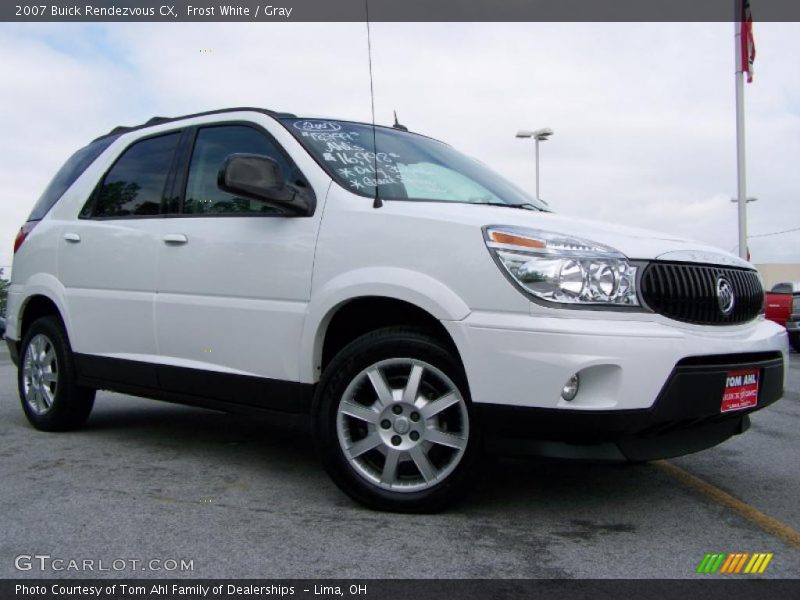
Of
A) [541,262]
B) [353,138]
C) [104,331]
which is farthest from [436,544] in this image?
[104,331]

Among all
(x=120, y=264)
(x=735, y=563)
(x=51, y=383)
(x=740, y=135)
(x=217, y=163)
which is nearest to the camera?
(x=735, y=563)

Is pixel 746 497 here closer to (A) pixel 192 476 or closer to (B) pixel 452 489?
(B) pixel 452 489

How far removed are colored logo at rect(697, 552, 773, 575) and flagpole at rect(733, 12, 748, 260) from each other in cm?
1636

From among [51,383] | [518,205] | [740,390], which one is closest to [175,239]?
[51,383]

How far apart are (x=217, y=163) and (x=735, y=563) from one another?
3201 mm

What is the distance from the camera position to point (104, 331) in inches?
191

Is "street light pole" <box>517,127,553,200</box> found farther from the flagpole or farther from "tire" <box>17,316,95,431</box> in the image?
"tire" <box>17,316,95,431</box>

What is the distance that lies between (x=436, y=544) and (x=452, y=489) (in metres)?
0.32

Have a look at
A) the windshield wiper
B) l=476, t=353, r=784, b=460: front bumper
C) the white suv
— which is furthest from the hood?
l=476, t=353, r=784, b=460: front bumper

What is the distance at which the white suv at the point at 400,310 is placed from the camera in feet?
10.4

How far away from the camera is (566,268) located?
319 centimetres

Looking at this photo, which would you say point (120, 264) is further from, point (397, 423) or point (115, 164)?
point (397, 423)

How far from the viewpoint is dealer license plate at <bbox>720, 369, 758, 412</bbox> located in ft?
11.2

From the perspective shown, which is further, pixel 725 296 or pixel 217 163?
pixel 217 163
